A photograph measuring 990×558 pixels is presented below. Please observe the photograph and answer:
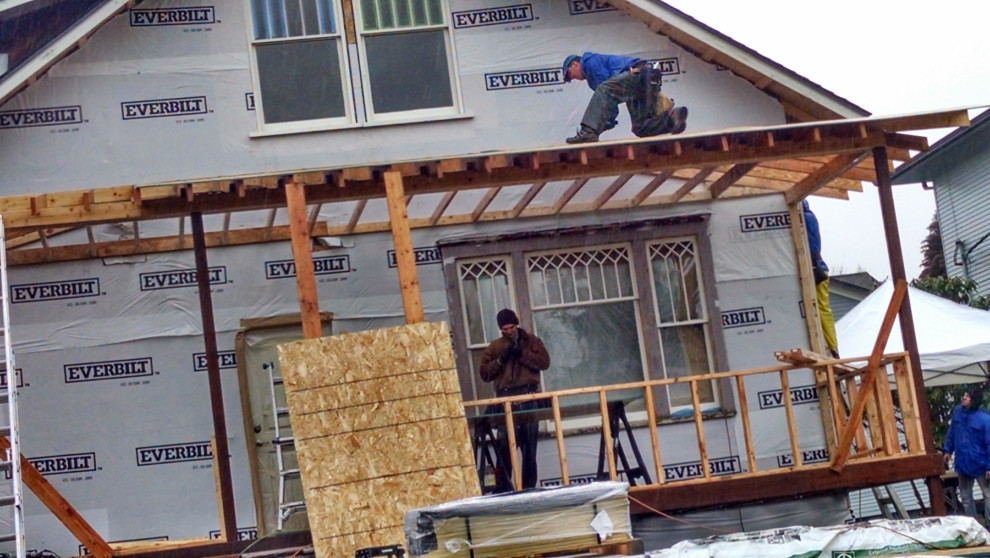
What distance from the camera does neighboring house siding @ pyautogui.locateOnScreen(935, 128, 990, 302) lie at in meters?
26.9

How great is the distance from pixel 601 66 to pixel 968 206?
16.0 m

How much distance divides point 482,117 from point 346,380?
472 centimetres

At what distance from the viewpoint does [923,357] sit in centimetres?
1772

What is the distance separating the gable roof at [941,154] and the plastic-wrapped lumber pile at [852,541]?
56.2 feet

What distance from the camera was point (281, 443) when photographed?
1364 cm

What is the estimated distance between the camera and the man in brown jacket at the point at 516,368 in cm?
1288

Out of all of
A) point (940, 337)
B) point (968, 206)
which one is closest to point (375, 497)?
point (940, 337)

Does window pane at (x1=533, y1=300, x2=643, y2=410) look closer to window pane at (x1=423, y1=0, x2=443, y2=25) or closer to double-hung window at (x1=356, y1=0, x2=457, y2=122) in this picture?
double-hung window at (x1=356, y1=0, x2=457, y2=122)

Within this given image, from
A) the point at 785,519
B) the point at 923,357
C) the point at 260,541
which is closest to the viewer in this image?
the point at 260,541

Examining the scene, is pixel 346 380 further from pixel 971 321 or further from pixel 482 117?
pixel 971 321

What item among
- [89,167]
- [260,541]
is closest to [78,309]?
[89,167]

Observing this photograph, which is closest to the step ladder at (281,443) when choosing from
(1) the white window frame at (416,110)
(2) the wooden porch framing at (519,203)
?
(2) the wooden porch framing at (519,203)

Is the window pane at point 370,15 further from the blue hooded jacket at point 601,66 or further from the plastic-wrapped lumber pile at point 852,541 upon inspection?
the plastic-wrapped lumber pile at point 852,541

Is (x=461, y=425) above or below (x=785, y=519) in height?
above
